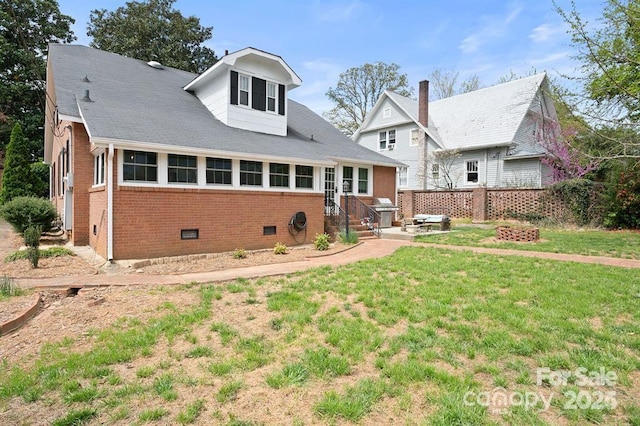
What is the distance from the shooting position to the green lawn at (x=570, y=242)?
32.2 ft

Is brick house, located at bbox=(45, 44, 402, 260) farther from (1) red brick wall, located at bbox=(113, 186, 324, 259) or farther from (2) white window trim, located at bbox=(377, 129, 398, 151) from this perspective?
(2) white window trim, located at bbox=(377, 129, 398, 151)

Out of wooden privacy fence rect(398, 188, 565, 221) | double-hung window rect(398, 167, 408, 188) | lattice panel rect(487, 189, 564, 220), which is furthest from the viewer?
double-hung window rect(398, 167, 408, 188)

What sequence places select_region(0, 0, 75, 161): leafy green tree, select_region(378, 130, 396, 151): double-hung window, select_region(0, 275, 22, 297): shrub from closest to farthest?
select_region(0, 275, 22, 297): shrub
select_region(0, 0, 75, 161): leafy green tree
select_region(378, 130, 396, 151): double-hung window

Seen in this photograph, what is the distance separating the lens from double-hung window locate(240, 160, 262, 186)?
1093 cm

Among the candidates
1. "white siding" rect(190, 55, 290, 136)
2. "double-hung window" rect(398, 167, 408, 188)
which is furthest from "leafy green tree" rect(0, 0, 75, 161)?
"double-hung window" rect(398, 167, 408, 188)

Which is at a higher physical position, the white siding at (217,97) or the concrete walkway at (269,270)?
the white siding at (217,97)

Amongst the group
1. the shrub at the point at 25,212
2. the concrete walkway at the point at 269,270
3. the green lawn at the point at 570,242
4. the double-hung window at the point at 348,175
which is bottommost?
the concrete walkway at the point at 269,270

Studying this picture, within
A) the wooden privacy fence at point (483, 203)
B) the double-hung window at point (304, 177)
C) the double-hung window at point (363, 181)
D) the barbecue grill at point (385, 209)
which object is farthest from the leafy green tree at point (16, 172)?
the wooden privacy fence at point (483, 203)

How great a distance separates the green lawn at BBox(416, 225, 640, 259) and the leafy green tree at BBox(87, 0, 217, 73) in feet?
89.0

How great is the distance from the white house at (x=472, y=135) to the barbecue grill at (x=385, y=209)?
842 cm

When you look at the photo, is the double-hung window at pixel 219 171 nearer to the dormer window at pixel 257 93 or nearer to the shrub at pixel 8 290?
the dormer window at pixel 257 93

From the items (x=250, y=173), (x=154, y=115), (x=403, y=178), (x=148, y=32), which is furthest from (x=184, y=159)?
(x=148, y=32)

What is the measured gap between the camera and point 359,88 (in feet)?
128

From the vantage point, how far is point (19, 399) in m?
3.07
